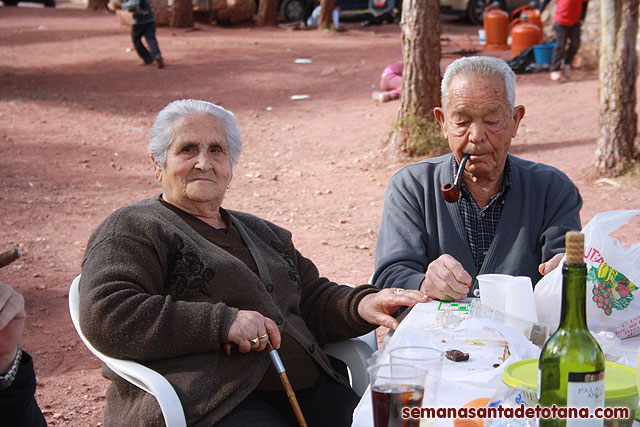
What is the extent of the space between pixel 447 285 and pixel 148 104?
1081 cm

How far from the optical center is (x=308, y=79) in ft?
46.7

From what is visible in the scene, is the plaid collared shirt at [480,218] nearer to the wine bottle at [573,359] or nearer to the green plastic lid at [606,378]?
the green plastic lid at [606,378]

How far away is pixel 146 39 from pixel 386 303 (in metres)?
13.2

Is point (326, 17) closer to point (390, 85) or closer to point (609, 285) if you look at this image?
point (390, 85)

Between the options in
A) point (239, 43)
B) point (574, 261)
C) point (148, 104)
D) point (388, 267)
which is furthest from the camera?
point (239, 43)

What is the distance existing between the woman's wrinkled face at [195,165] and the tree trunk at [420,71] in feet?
20.5

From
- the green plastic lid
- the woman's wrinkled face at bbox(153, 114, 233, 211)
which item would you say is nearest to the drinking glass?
the green plastic lid

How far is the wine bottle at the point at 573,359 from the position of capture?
1333 mm

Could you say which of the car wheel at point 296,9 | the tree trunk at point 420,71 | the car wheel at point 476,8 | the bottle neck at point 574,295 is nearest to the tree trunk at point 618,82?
the tree trunk at point 420,71

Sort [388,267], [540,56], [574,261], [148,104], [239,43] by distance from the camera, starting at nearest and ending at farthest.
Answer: [574,261] → [388,267] → [148,104] → [540,56] → [239,43]

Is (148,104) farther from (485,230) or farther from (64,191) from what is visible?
(485,230)

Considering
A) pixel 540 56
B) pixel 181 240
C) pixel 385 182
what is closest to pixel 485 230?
pixel 181 240

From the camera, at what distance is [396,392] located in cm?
142

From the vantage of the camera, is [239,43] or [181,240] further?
[239,43]
